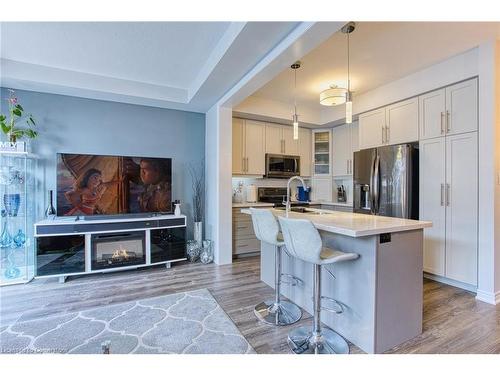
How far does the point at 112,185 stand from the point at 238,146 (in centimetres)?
207

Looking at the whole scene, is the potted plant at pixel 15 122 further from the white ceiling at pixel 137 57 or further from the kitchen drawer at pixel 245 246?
the kitchen drawer at pixel 245 246

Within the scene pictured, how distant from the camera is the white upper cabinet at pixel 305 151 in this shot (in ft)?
16.8

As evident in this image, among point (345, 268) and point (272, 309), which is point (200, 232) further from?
point (345, 268)

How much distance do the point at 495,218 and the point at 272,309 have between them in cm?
246

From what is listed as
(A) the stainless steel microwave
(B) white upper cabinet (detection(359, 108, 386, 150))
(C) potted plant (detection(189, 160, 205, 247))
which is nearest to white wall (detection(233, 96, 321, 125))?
(A) the stainless steel microwave

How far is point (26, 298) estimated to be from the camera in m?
2.70

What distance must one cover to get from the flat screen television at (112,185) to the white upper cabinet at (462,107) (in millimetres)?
3751

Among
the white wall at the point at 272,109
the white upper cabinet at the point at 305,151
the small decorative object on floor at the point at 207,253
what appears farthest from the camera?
the white upper cabinet at the point at 305,151

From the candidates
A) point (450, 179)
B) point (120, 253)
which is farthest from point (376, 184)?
point (120, 253)

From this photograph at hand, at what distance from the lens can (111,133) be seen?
378 centimetres

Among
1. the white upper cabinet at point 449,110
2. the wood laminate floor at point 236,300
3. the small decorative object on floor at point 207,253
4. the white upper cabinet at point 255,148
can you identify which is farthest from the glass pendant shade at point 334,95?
the small decorative object on floor at point 207,253
